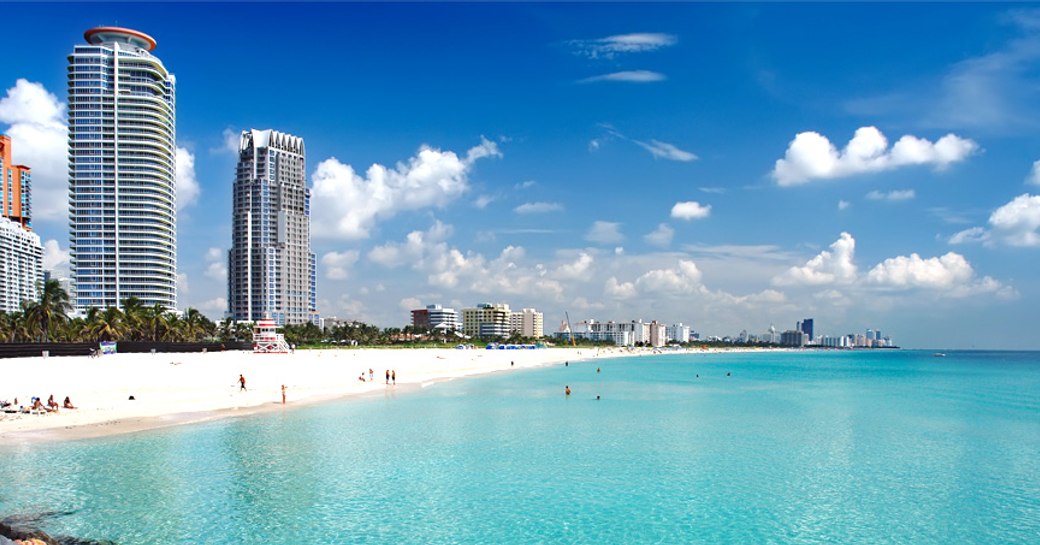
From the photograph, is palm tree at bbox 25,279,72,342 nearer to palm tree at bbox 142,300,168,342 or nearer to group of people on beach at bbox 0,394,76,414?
palm tree at bbox 142,300,168,342

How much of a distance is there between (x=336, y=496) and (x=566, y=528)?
26.7 ft

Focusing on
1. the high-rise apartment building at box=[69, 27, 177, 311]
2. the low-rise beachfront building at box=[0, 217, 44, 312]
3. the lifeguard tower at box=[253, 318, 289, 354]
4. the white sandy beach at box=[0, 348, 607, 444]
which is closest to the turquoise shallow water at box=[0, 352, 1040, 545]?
the white sandy beach at box=[0, 348, 607, 444]

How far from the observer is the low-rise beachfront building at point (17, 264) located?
166 metres

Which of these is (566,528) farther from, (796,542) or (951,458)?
(951,458)

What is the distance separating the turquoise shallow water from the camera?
19375 mm

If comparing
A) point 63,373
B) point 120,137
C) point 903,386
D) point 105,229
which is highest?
point 120,137

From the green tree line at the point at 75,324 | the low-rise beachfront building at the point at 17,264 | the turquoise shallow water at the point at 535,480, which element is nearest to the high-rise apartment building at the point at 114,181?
the low-rise beachfront building at the point at 17,264

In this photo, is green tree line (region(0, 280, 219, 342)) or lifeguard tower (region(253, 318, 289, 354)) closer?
green tree line (region(0, 280, 219, 342))

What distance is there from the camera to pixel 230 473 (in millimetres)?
25172

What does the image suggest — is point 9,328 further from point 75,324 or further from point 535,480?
point 535,480

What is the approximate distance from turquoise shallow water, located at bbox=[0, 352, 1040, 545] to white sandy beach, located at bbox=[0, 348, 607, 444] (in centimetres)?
370

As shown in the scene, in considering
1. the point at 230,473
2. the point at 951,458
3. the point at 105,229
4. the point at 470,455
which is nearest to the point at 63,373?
the point at 230,473

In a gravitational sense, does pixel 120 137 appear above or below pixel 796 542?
above

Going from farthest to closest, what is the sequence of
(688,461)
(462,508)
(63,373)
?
(63,373) < (688,461) < (462,508)
